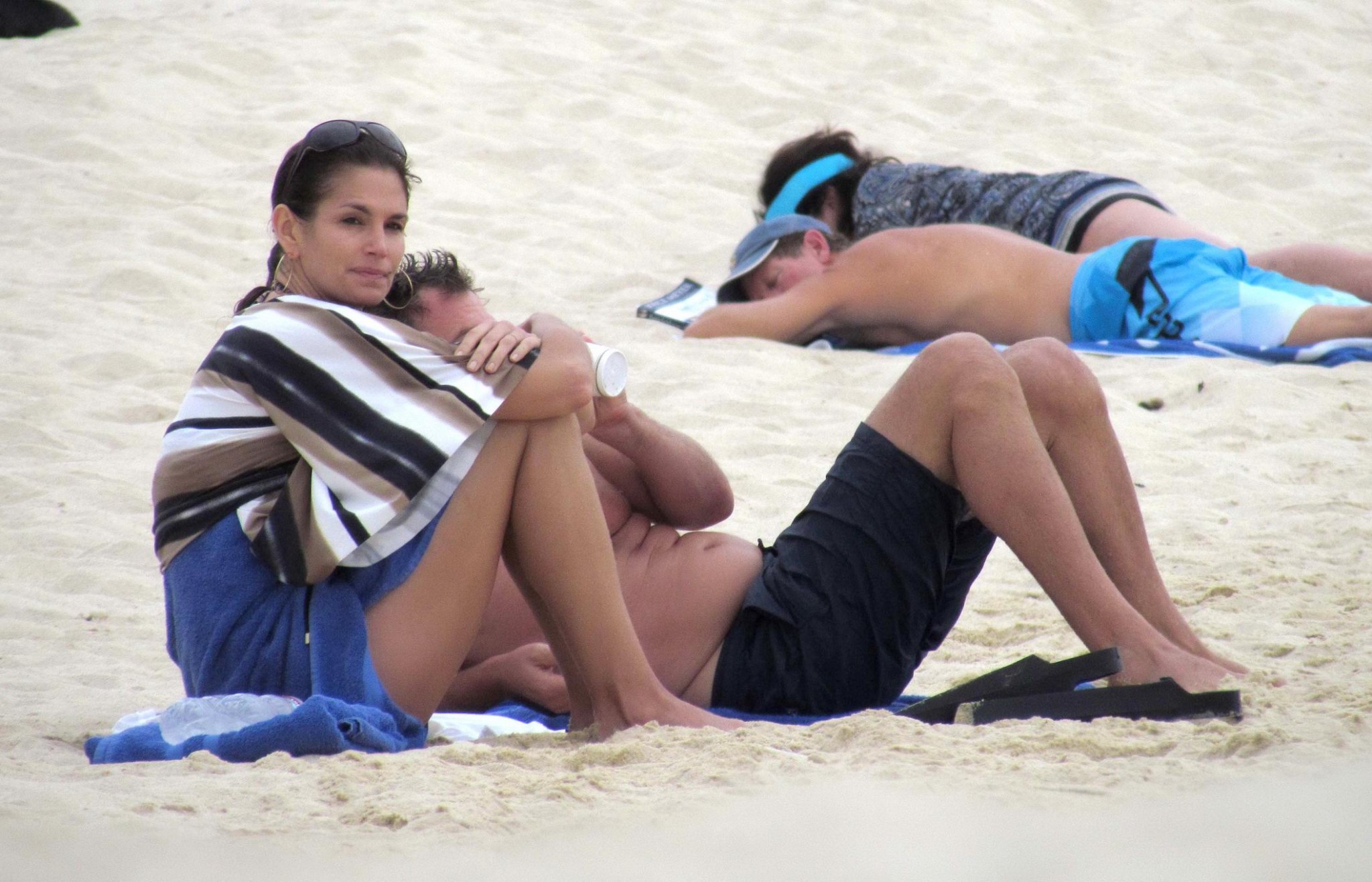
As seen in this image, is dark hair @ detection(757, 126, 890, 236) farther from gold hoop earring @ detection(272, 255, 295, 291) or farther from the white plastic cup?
gold hoop earring @ detection(272, 255, 295, 291)

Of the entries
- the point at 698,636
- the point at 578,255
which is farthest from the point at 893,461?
the point at 578,255

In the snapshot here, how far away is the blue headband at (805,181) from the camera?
215 inches

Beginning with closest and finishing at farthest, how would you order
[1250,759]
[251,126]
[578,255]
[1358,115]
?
→ 1. [1250,759]
2. [578,255]
3. [251,126]
4. [1358,115]

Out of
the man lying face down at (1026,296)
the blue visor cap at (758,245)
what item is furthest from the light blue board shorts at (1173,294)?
the blue visor cap at (758,245)

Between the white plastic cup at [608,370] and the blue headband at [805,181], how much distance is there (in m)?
3.03

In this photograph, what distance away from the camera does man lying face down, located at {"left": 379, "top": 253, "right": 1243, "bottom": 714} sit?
245 cm

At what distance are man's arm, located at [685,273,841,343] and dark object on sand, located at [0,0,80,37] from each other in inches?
168

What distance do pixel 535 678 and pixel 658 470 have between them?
0.42 m

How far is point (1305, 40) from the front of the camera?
7977 mm

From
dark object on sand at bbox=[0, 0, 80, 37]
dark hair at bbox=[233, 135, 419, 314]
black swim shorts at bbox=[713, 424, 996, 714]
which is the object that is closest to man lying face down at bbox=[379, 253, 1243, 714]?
black swim shorts at bbox=[713, 424, 996, 714]

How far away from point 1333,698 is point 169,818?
1.60 meters

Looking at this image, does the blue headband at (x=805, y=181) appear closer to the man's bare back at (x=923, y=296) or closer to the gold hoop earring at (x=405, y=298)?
the man's bare back at (x=923, y=296)

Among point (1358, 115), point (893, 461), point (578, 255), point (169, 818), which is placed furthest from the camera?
point (1358, 115)

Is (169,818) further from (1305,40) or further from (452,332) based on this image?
(1305,40)
